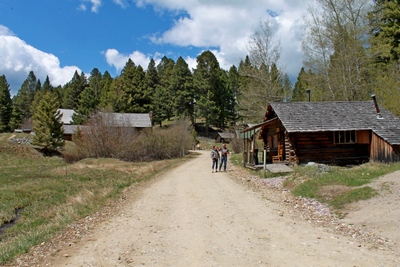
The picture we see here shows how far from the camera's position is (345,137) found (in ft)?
70.7

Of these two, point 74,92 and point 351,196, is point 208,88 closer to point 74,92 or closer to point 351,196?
point 74,92

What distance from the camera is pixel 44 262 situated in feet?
20.5

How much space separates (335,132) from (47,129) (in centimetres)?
3760

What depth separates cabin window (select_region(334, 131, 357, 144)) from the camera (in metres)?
21.5

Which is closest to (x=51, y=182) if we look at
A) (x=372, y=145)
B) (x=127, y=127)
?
(x=127, y=127)

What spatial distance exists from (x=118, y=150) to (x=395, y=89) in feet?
95.2

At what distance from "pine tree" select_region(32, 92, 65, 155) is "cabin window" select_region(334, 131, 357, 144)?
37.2 m

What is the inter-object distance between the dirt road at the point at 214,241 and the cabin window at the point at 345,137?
1257cm

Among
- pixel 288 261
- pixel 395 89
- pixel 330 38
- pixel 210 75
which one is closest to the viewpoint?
pixel 288 261

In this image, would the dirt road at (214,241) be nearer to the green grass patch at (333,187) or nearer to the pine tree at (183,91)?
the green grass patch at (333,187)

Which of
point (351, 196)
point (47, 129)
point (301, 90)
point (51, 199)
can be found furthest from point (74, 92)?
point (351, 196)

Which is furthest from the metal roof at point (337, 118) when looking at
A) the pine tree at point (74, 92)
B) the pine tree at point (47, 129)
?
the pine tree at point (74, 92)

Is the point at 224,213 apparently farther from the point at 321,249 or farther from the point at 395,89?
the point at 395,89

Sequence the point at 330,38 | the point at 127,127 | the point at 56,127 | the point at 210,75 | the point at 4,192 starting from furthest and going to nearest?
the point at 210,75
the point at 56,127
the point at 127,127
the point at 330,38
the point at 4,192
